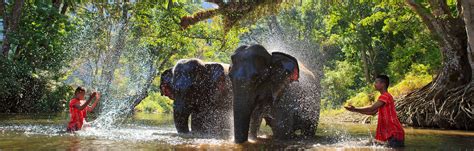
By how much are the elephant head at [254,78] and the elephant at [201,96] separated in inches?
71.9

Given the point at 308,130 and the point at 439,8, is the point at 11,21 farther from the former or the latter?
the point at 439,8

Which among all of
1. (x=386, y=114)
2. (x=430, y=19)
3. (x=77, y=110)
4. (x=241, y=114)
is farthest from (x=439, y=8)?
(x=77, y=110)

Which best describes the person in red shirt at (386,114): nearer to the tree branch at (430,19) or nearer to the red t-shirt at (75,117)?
the red t-shirt at (75,117)

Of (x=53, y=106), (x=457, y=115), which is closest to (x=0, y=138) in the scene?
(x=457, y=115)

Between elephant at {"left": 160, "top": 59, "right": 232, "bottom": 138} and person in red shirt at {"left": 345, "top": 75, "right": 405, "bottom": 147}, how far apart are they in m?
3.40

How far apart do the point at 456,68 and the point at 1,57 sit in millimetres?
15790

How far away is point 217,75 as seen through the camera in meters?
10.9

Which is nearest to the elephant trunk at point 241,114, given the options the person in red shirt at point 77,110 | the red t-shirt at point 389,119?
the red t-shirt at point 389,119

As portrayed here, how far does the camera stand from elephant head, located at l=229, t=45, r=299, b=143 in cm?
832

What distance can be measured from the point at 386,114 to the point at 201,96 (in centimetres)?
418

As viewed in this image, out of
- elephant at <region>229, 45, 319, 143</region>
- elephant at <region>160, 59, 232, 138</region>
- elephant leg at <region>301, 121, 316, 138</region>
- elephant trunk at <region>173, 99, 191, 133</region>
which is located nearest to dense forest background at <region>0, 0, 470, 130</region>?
elephant leg at <region>301, 121, 316, 138</region>

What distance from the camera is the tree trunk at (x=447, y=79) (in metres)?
16.0

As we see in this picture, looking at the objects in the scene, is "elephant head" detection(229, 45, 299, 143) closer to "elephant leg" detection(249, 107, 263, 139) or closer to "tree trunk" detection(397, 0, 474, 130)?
"elephant leg" detection(249, 107, 263, 139)

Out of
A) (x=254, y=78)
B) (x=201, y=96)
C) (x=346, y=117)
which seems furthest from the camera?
(x=346, y=117)
